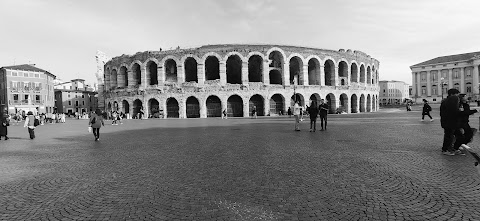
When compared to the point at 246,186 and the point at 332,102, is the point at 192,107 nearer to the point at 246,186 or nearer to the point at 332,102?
the point at 332,102

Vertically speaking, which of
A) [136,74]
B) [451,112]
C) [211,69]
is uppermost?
[211,69]

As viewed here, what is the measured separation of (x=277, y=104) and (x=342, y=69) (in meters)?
12.8

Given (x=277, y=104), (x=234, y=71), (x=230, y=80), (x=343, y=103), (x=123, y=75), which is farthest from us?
(x=230, y=80)

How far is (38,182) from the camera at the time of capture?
4.74m

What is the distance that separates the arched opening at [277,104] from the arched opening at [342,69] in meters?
11.4

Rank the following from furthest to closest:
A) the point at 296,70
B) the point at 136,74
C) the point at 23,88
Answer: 1. the point at 23,88
2. the point at 296,70
3. the point at 136,74

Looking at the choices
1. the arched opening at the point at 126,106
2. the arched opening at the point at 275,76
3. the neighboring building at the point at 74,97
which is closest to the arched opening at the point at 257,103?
the arched opening at the point at 275,76

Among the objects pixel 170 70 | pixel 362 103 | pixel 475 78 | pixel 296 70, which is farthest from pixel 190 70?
pixel 475 78

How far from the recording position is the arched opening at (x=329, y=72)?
1358 inches

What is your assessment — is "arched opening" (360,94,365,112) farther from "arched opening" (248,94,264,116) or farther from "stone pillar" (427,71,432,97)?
"stone pillar" (427,71,432,97)

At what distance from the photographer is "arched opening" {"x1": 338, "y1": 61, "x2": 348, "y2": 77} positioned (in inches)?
1409

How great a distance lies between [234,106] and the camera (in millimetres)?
32219

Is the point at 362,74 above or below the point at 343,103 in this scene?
above

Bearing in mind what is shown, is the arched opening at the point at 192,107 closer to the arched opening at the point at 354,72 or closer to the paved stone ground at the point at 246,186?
the arched opening at the point at 354,72
